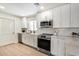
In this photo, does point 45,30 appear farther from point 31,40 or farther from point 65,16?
point 65,16

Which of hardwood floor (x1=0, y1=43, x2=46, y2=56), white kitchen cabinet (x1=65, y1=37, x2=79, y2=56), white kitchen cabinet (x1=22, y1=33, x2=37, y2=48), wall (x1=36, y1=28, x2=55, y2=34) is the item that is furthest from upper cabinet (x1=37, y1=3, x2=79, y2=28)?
hardwood floor (x1=0, y1=43, x2=46, y2=56)

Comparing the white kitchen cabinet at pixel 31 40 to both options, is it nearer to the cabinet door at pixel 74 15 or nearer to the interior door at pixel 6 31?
the interior door at pixel 6 31

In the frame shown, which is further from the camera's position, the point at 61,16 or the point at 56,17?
the point at 56,17

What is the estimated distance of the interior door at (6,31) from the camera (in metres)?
2.28

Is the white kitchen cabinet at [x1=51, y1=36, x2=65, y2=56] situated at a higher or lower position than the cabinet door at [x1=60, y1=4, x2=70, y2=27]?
lower

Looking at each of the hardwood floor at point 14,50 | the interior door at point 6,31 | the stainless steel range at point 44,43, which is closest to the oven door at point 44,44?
the stainless steel range at point 44,43

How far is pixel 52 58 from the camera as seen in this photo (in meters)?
0.65

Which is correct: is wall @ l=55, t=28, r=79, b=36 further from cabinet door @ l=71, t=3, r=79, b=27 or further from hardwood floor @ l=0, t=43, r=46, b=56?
hardwood floor @ l=0, t=43, r=46, b=56

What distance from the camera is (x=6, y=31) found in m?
2.34

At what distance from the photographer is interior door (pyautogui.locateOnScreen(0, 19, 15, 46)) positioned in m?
2.28

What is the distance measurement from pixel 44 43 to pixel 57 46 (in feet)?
2.01

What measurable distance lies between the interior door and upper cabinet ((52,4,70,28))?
157cm

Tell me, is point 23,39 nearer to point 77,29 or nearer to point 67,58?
point 77,29

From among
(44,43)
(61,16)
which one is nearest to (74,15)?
(61,16)
